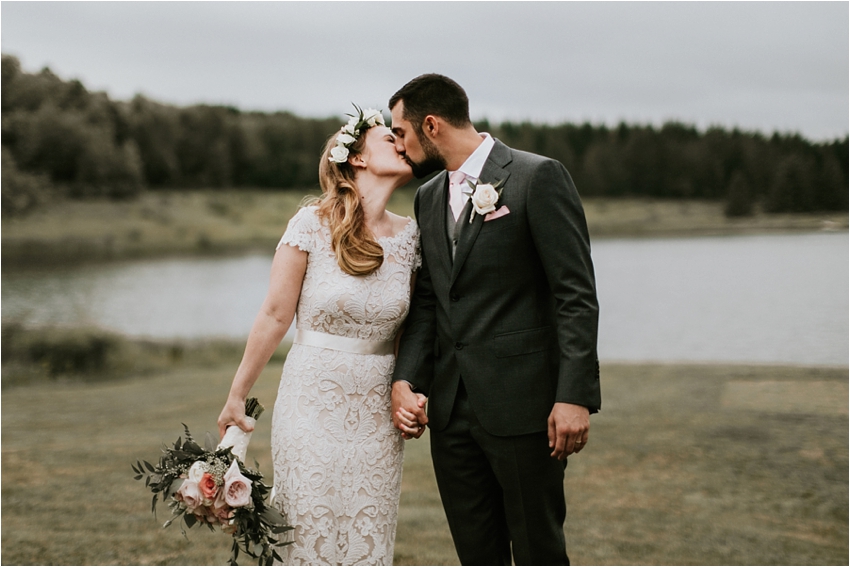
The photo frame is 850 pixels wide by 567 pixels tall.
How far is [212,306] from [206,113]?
16.6 metres

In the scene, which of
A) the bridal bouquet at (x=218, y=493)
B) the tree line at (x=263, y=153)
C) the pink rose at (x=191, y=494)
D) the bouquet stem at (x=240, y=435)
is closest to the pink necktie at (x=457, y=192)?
the bouquet stem at (x=240, y=435)

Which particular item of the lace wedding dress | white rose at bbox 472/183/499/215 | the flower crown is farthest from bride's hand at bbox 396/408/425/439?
the flower crown

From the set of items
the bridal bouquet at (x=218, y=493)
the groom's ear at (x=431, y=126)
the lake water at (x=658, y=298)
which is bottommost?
the lake water at (x=658, y=298)

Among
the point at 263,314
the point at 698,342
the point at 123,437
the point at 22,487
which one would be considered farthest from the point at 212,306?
the point at 263,314

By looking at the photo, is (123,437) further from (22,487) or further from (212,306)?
(212,306)

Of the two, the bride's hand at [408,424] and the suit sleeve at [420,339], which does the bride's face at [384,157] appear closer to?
the suit sleeve at [420,339]

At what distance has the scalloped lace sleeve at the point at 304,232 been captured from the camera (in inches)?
112

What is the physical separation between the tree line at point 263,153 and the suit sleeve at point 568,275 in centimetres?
1595

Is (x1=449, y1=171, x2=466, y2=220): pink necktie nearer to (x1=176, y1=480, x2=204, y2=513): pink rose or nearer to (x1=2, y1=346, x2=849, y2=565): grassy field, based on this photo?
(x1=176, y1=480, x2=204, y2=513): pink rose

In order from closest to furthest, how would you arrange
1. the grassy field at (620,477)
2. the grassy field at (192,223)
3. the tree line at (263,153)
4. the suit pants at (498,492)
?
the suit pants at (498,492), the grassy field at (620,477), the tree line at (263,153), the grassy field at (192,223)

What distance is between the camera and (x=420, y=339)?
2.95 meters

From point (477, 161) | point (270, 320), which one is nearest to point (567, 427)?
point (477, 161)

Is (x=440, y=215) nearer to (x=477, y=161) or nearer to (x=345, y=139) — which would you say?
(x=477, y=161)

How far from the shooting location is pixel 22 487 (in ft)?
22.5
